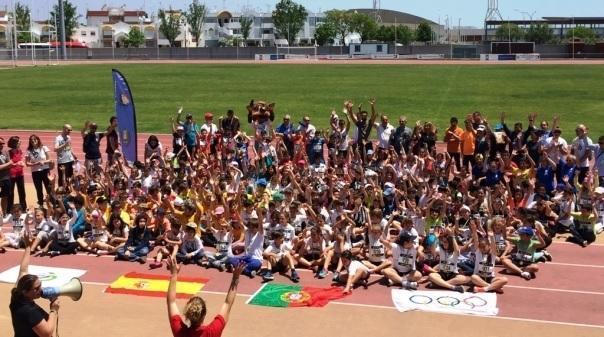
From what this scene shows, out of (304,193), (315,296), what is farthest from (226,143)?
(315,296)

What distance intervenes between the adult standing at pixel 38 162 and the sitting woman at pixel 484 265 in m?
9.06

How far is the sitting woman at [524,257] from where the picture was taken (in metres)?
10.9

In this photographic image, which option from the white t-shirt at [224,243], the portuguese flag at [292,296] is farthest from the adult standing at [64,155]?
the portuguese flag at [292,296]

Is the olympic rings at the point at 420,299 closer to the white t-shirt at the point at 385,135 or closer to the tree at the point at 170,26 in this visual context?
the white t-shirt at the point at 385,135

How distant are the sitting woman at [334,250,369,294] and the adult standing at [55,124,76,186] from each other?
787 centimetres

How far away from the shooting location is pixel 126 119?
17375 mm

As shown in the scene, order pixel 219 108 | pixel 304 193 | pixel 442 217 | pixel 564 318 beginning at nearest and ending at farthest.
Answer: pixel 564 318, pixel 442 217, pixel 304 193, pixel 219 108

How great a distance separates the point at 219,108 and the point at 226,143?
1676cm

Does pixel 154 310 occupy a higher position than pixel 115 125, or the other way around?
pixel 115 125

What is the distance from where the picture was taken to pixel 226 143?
710 inches

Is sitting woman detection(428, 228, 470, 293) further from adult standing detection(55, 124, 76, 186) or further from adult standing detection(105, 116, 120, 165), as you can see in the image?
adult standing detection(105, 116, 120, 165)

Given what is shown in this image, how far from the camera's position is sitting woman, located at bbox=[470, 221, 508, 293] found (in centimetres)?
1024

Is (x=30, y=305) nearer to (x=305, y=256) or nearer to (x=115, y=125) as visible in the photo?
(x=305, y=256)

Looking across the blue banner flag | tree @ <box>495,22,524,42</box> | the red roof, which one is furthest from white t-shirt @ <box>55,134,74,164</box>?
the red roof
